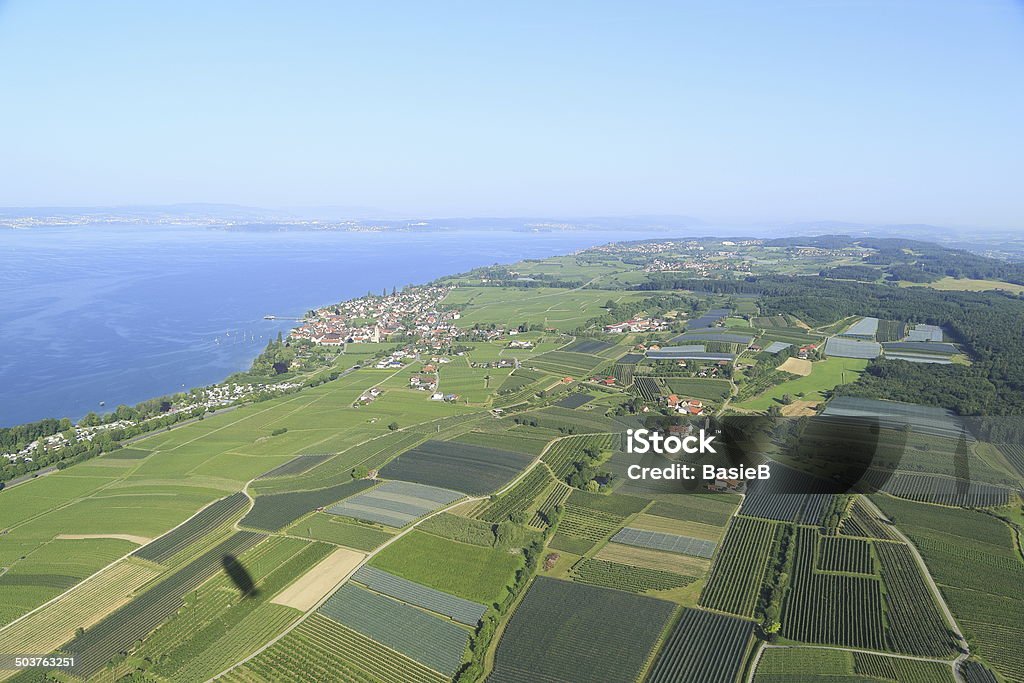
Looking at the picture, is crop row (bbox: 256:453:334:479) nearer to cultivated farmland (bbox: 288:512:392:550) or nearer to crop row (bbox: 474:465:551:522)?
cultivated farmland (bbox: 288:512:392:550)

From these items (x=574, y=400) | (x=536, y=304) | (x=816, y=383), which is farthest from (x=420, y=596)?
(x=536, y=304)

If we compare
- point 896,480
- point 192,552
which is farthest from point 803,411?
point 192,552

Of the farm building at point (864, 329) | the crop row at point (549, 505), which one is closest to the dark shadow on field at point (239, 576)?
the crop row at point (549, 505)

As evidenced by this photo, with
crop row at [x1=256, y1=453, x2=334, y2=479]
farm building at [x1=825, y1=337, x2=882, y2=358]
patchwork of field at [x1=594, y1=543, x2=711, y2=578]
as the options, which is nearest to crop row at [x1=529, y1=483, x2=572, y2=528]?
patchwork of field at [x1=594, y1=543, x2=711, y2=578]

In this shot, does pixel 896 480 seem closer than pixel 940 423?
Yes

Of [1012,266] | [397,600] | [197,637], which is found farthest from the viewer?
[1012,266]

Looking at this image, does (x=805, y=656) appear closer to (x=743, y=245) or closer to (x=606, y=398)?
(x=606, y=398)

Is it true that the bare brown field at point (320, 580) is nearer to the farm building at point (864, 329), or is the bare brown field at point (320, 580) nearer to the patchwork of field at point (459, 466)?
the patchwork of field at point (459, 466)
